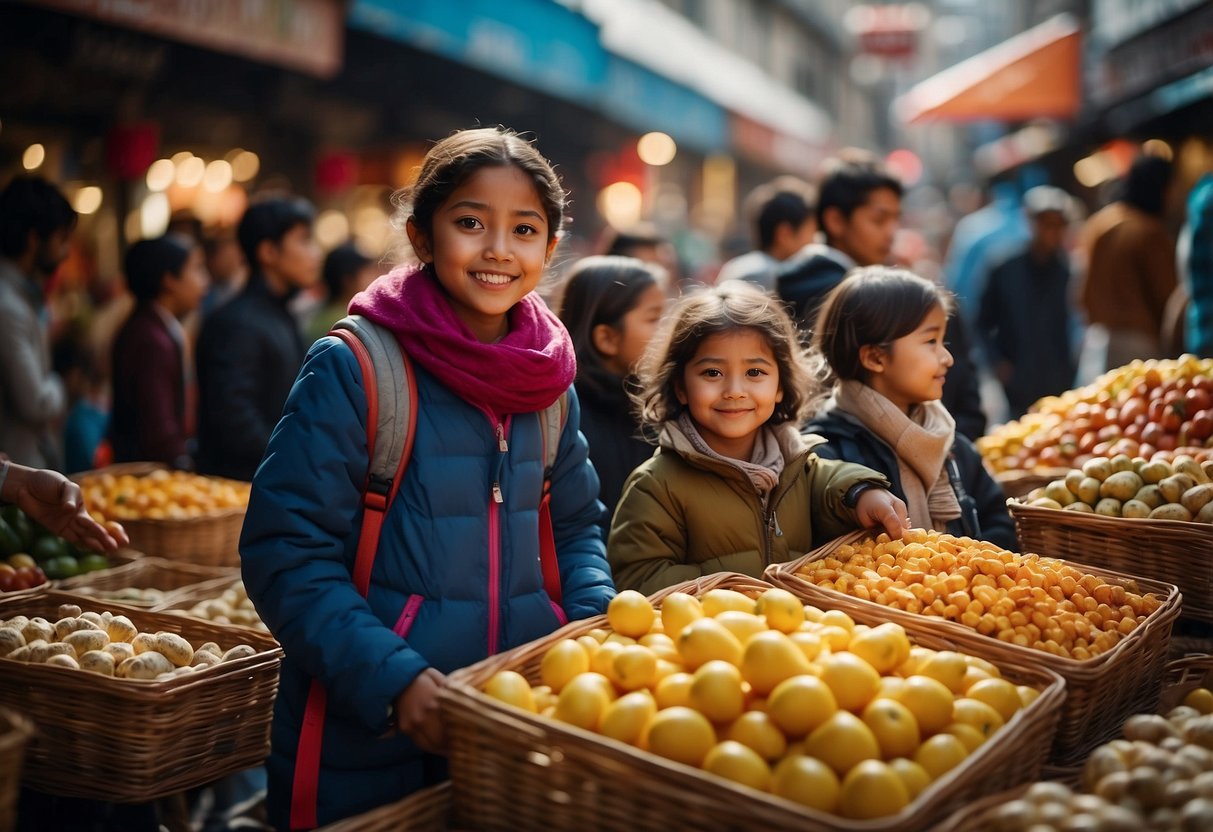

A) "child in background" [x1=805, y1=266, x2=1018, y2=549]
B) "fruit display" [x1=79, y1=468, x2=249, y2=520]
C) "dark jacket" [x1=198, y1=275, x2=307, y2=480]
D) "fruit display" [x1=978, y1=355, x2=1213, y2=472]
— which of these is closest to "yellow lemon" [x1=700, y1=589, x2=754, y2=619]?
"child in background" [x1=805, y1=266, x2=1018, y2=549]

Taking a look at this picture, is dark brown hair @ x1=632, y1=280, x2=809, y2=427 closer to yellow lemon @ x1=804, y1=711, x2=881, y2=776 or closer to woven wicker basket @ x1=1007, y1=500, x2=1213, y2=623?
woven wicker basket @ x1=1007, y1=500, x2=1213, y2=623

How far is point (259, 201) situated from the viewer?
5922 mm

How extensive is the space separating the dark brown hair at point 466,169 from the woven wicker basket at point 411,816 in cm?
124

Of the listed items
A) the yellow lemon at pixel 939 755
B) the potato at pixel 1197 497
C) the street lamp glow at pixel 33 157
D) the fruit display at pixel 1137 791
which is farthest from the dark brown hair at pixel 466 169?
the street lamp glow at pixel 33 157

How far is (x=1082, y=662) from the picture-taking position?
242 cm

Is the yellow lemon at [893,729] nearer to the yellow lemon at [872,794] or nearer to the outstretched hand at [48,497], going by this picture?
the yellow lemon at [872,794]

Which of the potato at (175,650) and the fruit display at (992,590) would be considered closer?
the fruit display at (992,590)

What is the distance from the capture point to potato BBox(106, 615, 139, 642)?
3174 mm

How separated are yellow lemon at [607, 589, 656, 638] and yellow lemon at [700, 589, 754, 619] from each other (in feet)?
0.43

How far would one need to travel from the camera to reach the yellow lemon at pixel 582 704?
6.86 feet

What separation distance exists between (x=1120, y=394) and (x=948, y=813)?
3067 mm

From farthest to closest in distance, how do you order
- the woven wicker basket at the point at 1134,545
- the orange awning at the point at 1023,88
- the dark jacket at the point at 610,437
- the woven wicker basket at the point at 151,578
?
the orange awning at the point at 1023,88 → the dark jacket at the point at 610,437 → the woven wicker basket at the point at 151,578 → the woven wicker basket at the point at 1134,545

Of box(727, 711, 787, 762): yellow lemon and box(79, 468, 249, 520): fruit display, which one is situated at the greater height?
box(79, 468, 249, 520): fruit display

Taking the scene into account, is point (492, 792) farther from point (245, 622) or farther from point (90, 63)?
point (90, 63)
